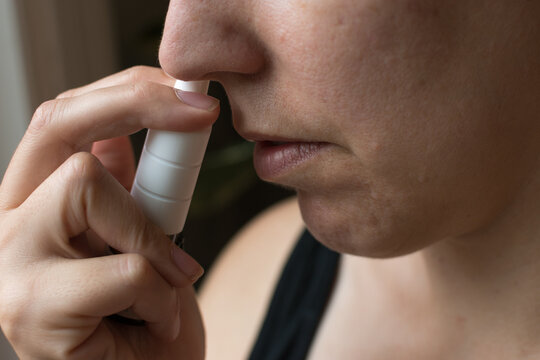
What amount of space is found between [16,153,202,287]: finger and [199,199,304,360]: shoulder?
45cm

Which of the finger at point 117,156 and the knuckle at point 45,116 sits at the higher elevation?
the knuckle at point 45,116

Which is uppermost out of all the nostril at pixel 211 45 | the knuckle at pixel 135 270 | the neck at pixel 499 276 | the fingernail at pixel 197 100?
the nostril at pixel 211 45

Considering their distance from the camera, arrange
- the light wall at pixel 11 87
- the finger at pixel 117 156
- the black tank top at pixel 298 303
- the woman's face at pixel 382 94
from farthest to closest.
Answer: the light wall at pixel 11 87
the black tank top at pixel 298 303
the finger at pixel 117 156
the woman's face at pixel 382 94

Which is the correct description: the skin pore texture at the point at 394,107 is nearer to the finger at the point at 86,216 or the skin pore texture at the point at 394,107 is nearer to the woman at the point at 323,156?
the woman at the point at 323,156

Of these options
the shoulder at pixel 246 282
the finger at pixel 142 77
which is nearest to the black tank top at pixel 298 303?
the shoulder at pixel 246 282

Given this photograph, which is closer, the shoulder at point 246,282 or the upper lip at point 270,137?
the upper lip at point 270,137

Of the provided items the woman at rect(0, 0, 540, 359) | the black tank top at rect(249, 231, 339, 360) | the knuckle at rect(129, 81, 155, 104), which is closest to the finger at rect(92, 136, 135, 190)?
the woman at rect(0, 0, 540, 359)

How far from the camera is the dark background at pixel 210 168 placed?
1.45 m

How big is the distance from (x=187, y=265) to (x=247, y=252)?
0.52 meters

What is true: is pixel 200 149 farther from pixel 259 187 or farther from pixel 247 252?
pixel 259 187

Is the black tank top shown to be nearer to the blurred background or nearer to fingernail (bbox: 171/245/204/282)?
fingernail (bbox: 171/245/204/282)

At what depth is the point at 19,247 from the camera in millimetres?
589

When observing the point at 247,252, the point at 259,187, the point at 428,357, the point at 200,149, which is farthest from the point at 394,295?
the point at 259,187

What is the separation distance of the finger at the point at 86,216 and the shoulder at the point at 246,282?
1.49ft
